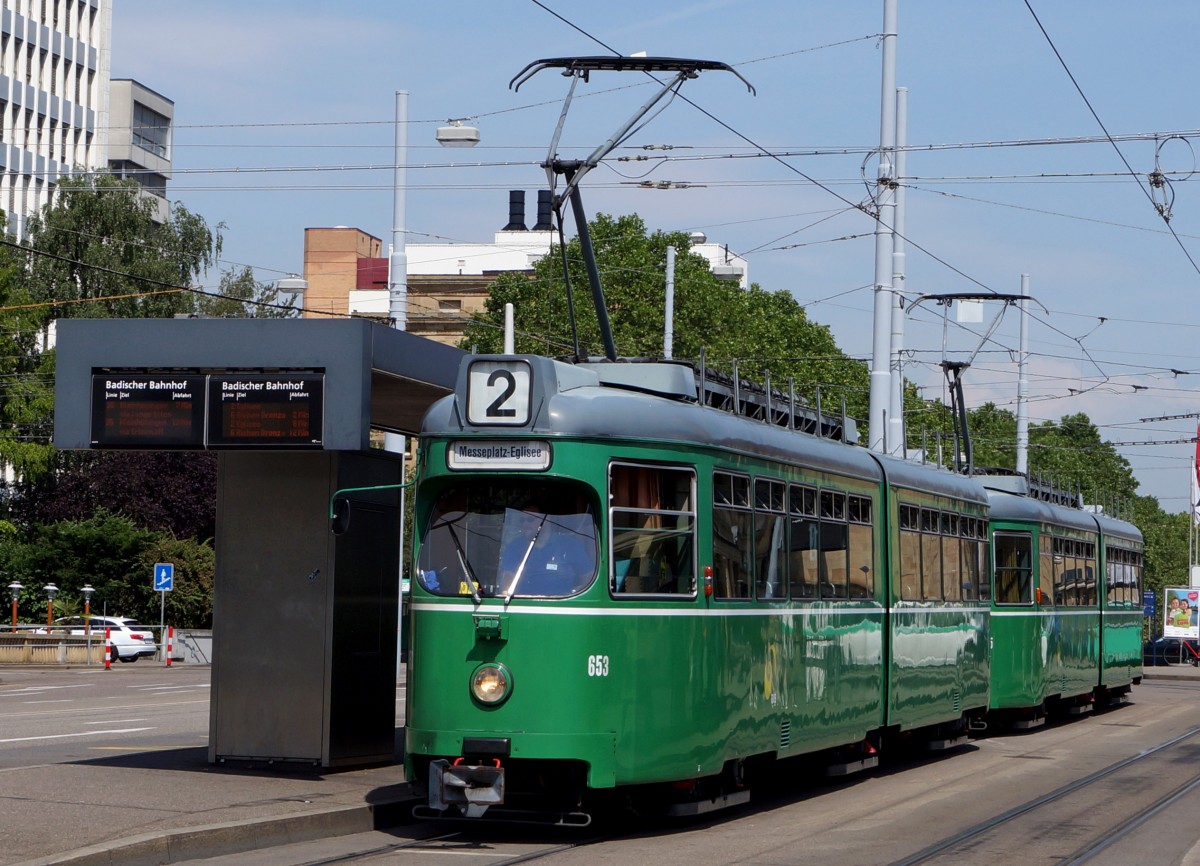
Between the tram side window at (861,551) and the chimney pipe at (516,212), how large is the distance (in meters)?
92.1

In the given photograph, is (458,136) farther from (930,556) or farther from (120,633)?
(120,633)

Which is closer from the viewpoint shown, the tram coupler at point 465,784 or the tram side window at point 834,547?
the tram coupler at point 465,784

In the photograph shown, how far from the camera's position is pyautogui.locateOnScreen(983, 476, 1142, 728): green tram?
2316 centimetres

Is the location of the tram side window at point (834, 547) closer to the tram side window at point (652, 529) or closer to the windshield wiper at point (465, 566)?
the tram side window at point (652, 529)

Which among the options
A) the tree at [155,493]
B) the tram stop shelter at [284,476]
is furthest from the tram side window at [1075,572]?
the tree at [155,493]

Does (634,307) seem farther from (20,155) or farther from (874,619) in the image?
(874,619)

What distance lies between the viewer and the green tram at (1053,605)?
76.0 feet

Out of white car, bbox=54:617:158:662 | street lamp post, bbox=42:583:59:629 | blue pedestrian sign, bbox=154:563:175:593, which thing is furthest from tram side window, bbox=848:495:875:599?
street lamp post, bbox=42:583:59:629

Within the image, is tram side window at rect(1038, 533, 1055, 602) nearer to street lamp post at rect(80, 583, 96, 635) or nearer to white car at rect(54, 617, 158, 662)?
street lamp post at rect(80, 583, 96, 635)

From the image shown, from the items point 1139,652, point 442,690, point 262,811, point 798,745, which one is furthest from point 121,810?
point 1139,652

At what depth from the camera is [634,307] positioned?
63.8 m

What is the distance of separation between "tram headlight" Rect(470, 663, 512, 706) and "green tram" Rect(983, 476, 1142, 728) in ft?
38.6

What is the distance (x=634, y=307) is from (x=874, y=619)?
47264 mm

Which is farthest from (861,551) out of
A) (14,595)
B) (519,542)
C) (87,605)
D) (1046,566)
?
(14,595)
